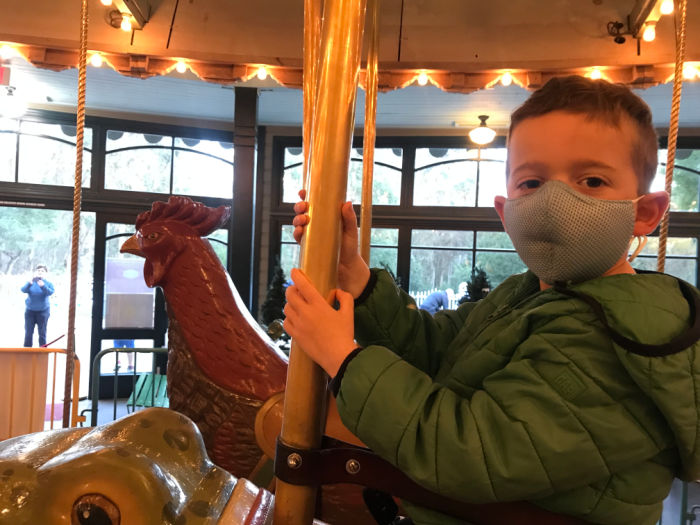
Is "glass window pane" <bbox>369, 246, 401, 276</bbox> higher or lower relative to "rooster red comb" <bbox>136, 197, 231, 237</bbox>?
lower

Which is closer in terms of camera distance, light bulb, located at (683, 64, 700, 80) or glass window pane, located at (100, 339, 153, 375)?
light bulb, located at (683, 64, 700, 80)

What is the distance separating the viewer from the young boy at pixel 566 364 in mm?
523

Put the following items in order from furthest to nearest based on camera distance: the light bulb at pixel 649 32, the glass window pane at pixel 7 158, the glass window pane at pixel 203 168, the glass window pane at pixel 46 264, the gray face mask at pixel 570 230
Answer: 1. the glass window pane at pixel 203 168
2. the glass window pane at pixel 46 264
3. the glass window pane at pixel 7 158
4. the light bulb at pixel 649 32
5. the gray face mask at pixel 570 230

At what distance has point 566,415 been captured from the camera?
20.9 inches

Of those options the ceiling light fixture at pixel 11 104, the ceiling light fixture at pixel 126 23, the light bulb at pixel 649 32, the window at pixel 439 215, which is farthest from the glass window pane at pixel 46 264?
the light bulb at pixel 649 32

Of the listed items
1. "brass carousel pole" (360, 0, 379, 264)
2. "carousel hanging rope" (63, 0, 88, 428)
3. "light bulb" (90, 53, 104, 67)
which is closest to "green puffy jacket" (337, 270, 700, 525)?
"brass carousel pole" (360, 0, 379, 264)

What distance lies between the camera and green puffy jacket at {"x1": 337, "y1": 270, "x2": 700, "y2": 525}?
1.71ft

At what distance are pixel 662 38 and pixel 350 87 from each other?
235cm

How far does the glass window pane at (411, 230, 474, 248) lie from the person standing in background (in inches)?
167

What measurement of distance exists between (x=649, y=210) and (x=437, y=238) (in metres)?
5.55

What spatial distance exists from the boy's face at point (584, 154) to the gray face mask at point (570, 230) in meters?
0.03

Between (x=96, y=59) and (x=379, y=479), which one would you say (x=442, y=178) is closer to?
(x=96, y=59)

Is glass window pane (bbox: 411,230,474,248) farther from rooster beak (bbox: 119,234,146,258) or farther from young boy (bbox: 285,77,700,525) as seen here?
young boy (bbox: 285,77,700,525)

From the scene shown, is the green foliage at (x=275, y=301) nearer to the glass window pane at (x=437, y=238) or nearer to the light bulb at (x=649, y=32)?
the glass window pane at (x=437, y=238)
